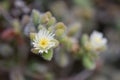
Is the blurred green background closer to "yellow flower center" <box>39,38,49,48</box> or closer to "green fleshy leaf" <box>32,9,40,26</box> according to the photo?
"green fleshy leaf" <box>32,9,40,26</box>

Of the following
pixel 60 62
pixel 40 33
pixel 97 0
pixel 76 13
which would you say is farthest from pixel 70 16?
pixel 40 33

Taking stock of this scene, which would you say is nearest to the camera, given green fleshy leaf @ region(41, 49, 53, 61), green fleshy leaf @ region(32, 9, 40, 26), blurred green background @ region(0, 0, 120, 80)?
green fleshy leaf @ region(41, 49, 53, 61)

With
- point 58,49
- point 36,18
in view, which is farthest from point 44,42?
point 58,49

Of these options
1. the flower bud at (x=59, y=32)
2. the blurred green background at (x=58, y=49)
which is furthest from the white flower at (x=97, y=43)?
the flower bud at (x=59, y=32)

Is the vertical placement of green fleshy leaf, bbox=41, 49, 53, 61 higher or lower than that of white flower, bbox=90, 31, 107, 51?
lower

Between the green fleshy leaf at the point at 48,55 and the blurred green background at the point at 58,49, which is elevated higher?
the blurred green background at the point at 58,49

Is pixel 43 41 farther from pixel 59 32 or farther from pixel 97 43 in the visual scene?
pixel 97 43

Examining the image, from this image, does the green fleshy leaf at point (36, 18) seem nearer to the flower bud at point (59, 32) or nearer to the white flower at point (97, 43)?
the flower bud at point (59, 32)

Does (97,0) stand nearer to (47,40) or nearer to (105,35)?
(105,35)

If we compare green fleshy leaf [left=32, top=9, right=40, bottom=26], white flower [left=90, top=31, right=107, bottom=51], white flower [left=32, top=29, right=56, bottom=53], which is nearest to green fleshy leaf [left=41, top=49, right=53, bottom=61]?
white flower [left=32, top=29, right=56, bottom=53]
